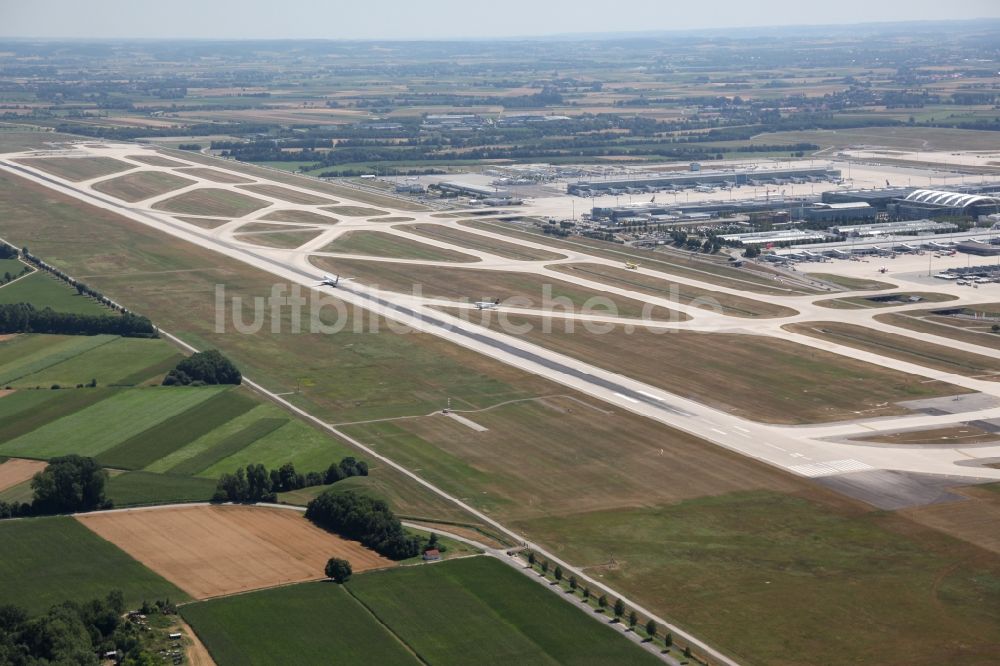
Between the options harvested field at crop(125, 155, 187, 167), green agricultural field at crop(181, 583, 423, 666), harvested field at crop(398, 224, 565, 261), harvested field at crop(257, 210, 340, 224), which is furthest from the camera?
harvested field at crop(125, 155, 187, 167)

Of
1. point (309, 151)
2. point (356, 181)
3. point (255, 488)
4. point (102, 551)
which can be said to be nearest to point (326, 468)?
point (255, 488)

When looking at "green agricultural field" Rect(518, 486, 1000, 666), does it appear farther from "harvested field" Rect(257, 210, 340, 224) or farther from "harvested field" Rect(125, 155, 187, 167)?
"harvested field" Rect(125, 155, 187, 167)

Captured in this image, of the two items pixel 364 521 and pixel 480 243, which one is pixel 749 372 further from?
pixel 480 243

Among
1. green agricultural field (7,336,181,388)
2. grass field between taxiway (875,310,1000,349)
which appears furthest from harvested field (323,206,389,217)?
grass field between taxiway (875,310,1000,349)

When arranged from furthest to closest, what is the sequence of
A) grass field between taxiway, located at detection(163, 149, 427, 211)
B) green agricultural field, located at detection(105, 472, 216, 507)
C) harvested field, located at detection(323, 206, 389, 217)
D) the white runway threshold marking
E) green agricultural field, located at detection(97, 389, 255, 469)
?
grass field between taxiway, located at detection(163, 149, 427, 211) → harvested field, located at detection(323, 206, 389, 217) → green agricultural field, located at detection(97, 389, 255, 469) → the white runway threshold marking → green agricultural field, located at detection(105, 472, 216, 507)

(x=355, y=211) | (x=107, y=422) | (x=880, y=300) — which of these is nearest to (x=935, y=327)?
(x=880, y=300)

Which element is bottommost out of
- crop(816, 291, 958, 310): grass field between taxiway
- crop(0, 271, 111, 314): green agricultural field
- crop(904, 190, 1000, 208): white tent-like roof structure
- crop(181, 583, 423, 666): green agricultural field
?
crop(0, 271, 111, 314): green agricultural field
